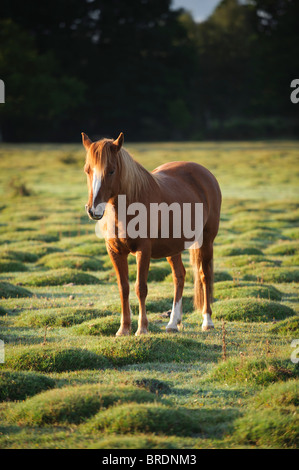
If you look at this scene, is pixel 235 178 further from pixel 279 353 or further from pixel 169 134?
pixel 169 134

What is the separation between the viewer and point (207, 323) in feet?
25.1

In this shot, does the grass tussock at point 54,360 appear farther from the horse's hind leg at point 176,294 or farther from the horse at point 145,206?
the horse's hind leg at point 176,294

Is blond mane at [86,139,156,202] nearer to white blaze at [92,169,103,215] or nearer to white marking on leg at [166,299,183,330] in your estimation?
white blaze at [92,169,103,215]

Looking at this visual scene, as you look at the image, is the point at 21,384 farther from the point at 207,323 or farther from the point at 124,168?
the point at 207,323

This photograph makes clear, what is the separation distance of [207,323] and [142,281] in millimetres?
1388

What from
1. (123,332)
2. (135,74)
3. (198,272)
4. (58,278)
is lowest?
(58,278)

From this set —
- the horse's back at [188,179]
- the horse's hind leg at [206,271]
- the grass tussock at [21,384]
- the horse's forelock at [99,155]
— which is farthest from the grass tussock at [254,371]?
the horse's back at [188,179]

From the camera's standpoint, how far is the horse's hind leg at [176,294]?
750cm

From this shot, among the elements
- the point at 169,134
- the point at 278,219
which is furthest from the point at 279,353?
the point at 169,134

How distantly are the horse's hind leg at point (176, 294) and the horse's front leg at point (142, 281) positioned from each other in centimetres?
63

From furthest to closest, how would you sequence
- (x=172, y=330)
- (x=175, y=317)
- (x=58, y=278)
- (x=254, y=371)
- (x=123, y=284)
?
(x=58, y=278) < (x=175, y=317) < (x=172, y=330) < (x=123, y=284) < (x=254, y=371)

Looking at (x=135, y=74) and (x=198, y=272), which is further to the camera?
(x=135, y=74)

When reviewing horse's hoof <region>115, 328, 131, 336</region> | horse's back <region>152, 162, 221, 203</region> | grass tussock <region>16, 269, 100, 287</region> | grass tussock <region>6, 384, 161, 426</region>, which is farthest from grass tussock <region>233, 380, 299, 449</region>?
grass tussock <region>16, 269, 100, 287</region>

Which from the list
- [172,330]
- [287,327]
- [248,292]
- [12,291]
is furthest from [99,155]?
[12,291]
